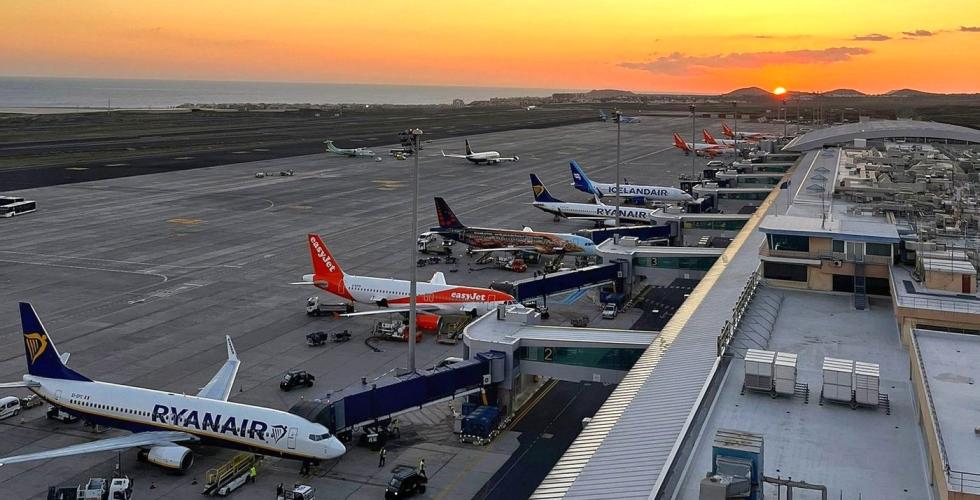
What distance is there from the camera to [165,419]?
3994 cm

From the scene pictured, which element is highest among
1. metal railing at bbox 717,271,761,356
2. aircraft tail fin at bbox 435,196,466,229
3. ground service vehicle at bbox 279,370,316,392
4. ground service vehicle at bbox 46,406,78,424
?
metal railing at bbox 717,271,761,356

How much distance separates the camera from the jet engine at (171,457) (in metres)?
38.0

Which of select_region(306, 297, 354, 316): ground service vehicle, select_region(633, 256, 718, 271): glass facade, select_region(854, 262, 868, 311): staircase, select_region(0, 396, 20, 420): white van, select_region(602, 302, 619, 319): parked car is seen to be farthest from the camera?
select_region(633, 256, 718, 271): glass facade

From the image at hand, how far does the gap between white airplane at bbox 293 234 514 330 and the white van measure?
22002 mm

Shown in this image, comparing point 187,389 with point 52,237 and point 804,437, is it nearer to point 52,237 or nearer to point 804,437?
point 804,437

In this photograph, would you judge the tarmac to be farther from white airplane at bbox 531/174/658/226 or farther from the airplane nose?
white airplane at bbox 531/174/658/226

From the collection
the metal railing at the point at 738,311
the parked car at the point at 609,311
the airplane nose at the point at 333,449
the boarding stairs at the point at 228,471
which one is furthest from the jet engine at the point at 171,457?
the parked car at the point at 609,311

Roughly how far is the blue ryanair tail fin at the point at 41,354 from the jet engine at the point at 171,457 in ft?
23.3

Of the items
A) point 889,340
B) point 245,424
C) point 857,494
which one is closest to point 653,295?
point 889,340

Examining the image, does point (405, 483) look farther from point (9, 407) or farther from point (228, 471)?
point (9, 407)

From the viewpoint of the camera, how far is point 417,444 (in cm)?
4169

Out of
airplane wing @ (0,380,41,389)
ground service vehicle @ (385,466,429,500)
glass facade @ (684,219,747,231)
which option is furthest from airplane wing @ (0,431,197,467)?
glass facade @ (684,219,747,231)

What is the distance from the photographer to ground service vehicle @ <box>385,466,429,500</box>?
3544 cm

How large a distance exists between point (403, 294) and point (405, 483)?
88.8 ft
